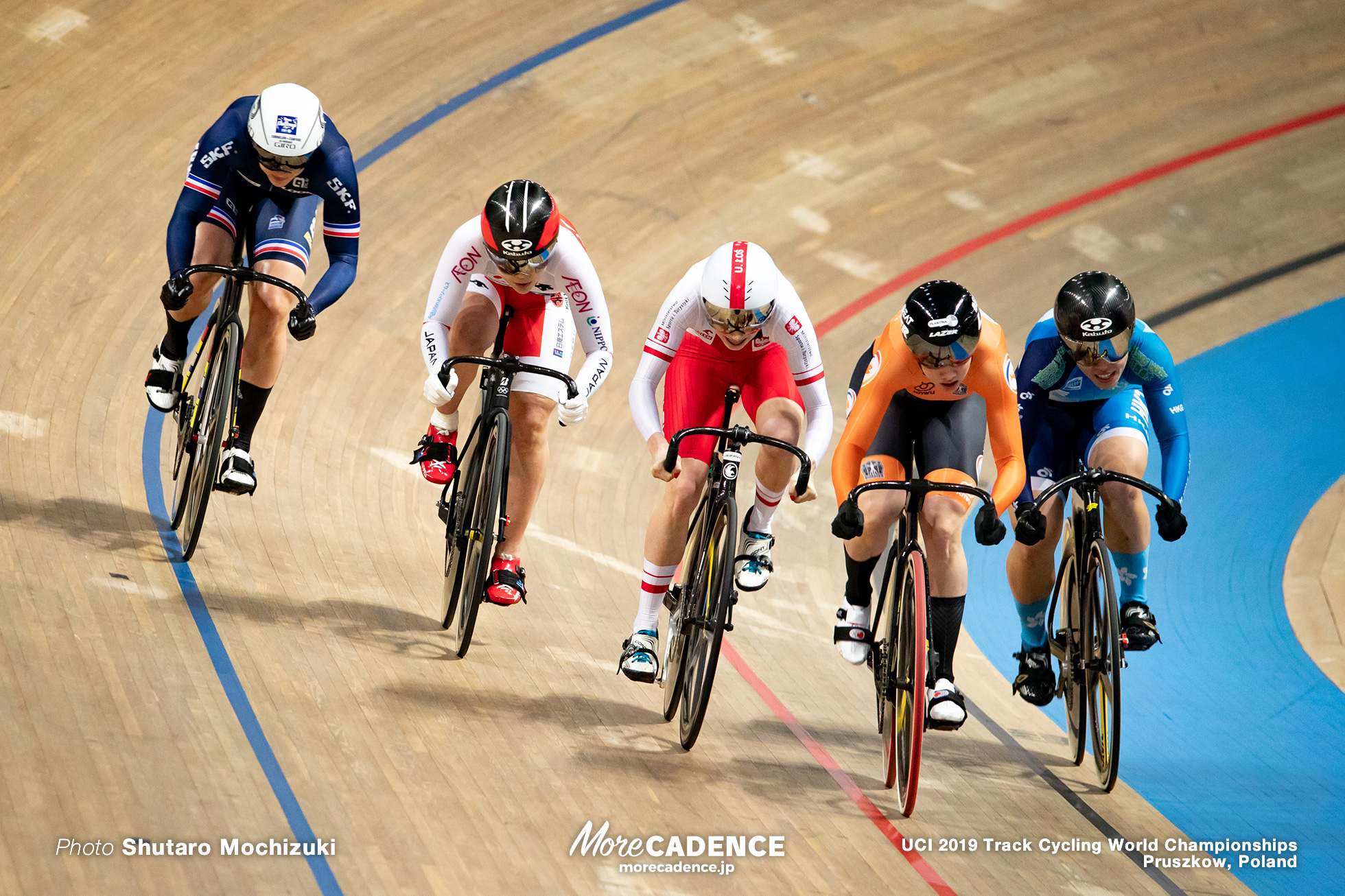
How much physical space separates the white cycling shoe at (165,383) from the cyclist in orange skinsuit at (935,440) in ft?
7.37

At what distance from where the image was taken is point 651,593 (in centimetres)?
379

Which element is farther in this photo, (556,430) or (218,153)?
(556,430)

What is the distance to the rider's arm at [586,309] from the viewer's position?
3.96 metres

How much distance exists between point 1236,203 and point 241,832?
22.6 feet

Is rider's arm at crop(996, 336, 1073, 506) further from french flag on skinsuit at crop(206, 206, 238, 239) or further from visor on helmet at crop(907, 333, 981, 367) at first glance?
french flag on skinsuit at crop(206, 206, 238, 239)

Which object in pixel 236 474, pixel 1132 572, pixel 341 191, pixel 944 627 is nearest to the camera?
pixel 944 627

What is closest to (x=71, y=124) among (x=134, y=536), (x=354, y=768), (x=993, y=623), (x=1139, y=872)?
(x=134, y=536)

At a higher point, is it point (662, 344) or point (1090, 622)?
point (662, 344)

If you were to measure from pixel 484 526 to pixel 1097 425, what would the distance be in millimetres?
1822

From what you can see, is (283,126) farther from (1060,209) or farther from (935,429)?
(1060,209)

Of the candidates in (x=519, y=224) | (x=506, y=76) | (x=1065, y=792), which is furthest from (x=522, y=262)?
(x=506, y=76)

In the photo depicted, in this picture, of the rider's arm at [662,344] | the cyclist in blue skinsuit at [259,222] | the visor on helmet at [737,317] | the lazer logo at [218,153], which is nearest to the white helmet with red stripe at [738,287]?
the visor on helmet at [737,317]

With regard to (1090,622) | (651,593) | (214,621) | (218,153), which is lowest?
(214,621)

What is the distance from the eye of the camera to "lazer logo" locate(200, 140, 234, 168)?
162 inches
